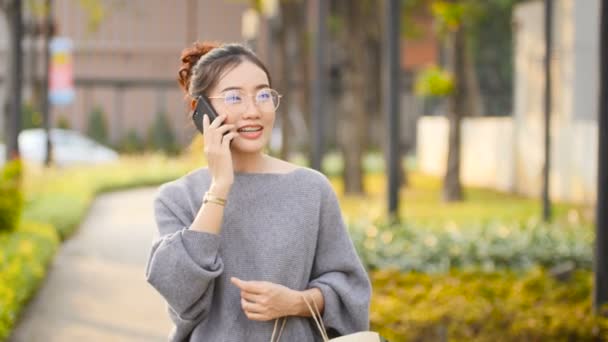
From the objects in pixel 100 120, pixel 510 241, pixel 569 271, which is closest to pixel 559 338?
pixel 569 271

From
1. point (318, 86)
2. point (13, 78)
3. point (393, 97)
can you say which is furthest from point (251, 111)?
point (318, 86)

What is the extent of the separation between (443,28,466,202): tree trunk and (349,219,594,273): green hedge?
9.25 meters

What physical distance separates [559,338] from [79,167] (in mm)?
23555

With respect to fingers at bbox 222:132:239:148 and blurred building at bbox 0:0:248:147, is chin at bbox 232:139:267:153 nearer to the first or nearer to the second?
fingers at bbox 222:132:239:148

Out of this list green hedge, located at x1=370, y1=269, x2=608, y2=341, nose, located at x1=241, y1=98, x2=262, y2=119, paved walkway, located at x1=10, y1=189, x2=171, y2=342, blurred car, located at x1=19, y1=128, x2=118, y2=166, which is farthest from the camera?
blurred car, located at x1=19, y1=128, x2=118, y2=166

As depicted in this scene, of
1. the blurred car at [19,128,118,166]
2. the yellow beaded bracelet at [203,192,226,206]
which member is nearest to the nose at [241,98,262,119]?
the yellow beaded bracelet at [203,192,226,206]

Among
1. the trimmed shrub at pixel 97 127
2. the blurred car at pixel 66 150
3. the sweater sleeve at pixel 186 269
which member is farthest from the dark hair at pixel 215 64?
the trimmed shrub at pixel 97 127

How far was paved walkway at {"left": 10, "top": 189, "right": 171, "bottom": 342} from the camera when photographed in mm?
8773

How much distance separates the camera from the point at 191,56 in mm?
3404

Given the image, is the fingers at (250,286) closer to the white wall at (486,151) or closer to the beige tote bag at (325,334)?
the beige tote bag at (325,334)

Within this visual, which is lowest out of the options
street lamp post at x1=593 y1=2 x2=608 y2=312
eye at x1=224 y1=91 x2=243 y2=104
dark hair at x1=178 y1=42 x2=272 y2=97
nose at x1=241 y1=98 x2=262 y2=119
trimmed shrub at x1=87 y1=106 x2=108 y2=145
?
trimmed shrub at x1=87 y1=106 x2=108 y2=145

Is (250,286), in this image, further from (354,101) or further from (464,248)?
(354,101)

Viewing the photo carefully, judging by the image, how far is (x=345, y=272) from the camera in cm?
341

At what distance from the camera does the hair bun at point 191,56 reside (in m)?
3.40
